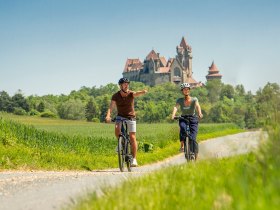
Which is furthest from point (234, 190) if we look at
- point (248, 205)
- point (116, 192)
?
point (116, 192)

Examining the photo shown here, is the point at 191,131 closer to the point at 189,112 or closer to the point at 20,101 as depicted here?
the point at 189,112

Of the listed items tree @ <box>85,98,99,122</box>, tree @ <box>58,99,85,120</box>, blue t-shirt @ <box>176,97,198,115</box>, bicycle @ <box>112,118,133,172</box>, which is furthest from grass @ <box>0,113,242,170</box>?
tree @ <box>58,99,85,120</box>

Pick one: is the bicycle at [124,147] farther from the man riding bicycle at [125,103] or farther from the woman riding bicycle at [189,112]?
the woman riding bicycle at [189,112]

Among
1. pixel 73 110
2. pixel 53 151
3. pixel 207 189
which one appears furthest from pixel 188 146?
pixel 73 110

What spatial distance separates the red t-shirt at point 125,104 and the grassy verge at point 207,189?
659 centimetres

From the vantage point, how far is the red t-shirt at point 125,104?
41.2 feet

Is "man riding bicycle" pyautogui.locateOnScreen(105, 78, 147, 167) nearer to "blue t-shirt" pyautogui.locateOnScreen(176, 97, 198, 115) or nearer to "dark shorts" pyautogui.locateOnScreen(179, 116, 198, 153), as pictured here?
"blue t-shirt" pyautogui.locateOnScreen(176, 97, 198, 115)

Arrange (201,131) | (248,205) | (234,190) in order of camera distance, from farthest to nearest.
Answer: (201,131), (234,190), (248,205)

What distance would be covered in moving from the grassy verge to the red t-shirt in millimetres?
6593

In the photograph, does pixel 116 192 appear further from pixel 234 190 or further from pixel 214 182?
pixel 234 190

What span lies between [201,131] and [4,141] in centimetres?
3343

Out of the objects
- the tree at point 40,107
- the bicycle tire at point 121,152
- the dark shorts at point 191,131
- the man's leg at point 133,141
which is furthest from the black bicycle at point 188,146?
the tree at point 40,107

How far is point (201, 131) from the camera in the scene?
4959 centimetres

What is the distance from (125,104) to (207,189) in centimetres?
823
